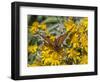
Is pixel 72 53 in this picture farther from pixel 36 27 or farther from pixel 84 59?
pixel 36 27

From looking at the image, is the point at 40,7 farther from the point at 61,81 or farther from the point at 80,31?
the point at 61,81

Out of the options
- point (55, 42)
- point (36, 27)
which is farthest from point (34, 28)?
point (55, 42)

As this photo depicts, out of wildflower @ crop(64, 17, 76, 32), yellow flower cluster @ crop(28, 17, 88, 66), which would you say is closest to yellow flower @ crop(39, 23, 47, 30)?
yellow flower cluster @ crop(28, 17, 88, 66)

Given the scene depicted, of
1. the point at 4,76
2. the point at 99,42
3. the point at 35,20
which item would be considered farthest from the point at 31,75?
the point at 99,42

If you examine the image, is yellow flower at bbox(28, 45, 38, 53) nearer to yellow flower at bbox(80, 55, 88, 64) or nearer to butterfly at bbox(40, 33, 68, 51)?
butterfly at bbox(40, 33, 68, 51)

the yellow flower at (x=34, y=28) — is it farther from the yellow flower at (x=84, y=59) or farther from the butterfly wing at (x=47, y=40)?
the yellow flower at (x=84, y=59)

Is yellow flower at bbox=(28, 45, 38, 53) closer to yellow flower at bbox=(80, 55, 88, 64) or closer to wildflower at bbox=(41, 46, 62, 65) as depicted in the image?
wildflower at bbox=(41, 46, 62, 65)

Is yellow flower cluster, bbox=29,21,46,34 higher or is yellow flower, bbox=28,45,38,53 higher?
yellow flower cluster, bbox=29,21,46,34

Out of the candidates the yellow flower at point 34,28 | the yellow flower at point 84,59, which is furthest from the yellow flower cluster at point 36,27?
the yellow flower at point 84,59

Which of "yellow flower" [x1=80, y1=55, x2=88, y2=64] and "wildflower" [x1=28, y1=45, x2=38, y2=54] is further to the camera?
"yellow flower" [x1=80, y1=55, x2=88, y2=64]

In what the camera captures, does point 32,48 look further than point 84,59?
No

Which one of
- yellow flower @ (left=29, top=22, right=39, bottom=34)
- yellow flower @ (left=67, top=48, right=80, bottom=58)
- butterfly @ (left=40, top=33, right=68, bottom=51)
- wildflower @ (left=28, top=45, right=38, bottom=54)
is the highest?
yellow flower @ (left=29, top=22, right=39, bottom=34)
